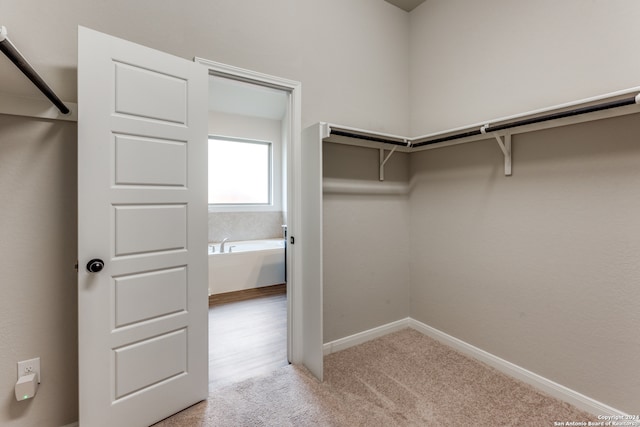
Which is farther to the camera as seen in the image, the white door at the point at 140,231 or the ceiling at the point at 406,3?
the ceiling at the point at 406,3

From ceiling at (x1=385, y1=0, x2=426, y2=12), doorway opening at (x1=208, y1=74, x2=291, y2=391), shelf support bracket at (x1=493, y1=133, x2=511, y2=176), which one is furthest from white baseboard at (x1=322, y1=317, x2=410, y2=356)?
ceiling at (x1=385, y1=0, x2=426, y2=12)

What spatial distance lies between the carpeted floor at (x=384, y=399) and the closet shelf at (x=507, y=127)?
1.43 meters

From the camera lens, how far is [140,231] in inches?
61.9

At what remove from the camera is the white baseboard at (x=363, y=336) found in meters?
2.39

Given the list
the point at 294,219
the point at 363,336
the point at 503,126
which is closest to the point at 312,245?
the point at 294,219

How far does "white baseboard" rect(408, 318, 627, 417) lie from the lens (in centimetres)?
168

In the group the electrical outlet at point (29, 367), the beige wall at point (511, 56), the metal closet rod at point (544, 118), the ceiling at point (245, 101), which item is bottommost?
the electrical outlet at point (29, 367)

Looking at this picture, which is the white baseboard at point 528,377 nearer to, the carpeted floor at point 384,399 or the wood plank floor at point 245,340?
the carpeted floor at point 384,399

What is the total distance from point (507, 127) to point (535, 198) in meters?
0.50

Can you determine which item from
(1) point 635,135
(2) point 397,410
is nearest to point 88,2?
(2) point 397,410

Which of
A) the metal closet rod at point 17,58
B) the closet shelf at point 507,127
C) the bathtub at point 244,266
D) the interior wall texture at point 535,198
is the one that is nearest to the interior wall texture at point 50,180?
the metal closet rod at point 17,58

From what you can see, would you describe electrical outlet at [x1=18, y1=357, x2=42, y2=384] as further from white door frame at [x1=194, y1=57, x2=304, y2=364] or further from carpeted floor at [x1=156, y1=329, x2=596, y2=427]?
white door frame at [x1=194, y1=57, x2=304, y2=364]

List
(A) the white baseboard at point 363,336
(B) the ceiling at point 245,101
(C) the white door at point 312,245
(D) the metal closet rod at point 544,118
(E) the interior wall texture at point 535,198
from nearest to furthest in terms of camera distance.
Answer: (D) the metal closet rod at point 544,118 < (E) the interior wall texture at point 535,198 < (C) the white door at point 312,245 < (A) the white baseboard at point 363,336 < (B) the ceiling at point 245,101

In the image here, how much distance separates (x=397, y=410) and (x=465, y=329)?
1.00m
